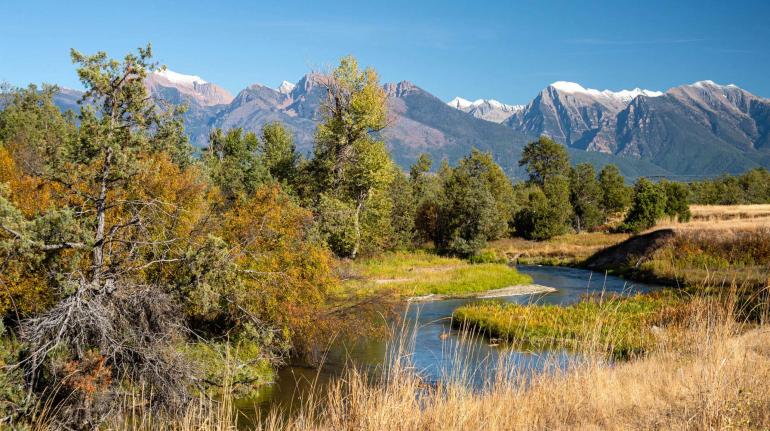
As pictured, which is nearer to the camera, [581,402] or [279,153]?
[581,402]

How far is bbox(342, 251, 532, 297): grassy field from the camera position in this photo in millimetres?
35938

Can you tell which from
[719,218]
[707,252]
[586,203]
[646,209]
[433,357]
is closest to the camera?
[433,357]

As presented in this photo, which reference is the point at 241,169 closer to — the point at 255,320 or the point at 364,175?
the point at 364,175

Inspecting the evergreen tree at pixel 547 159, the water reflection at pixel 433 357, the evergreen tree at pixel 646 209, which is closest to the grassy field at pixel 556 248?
the evergreen tree at pixel 646 209

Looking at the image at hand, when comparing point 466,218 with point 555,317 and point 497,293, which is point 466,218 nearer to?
point 497,293

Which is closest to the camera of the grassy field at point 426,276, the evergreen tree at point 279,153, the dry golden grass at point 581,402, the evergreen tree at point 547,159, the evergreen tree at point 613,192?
the dry golden grass at point 581,402

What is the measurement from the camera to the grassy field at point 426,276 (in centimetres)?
3594

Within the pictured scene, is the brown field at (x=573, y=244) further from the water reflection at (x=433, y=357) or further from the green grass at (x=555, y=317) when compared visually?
the green grass at (x=555, y=317)

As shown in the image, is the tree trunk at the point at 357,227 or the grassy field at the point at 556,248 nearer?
the tree trunk at the point at 357,227

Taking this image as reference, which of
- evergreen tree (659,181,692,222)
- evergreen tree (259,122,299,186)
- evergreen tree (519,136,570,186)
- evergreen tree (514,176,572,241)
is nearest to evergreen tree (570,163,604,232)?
evergreen tree (514,176,572,241)

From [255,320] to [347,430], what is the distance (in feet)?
38.8

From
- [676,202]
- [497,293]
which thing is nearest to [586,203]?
[676,202]

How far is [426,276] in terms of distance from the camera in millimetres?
40875

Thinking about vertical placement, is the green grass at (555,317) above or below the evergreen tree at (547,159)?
below
